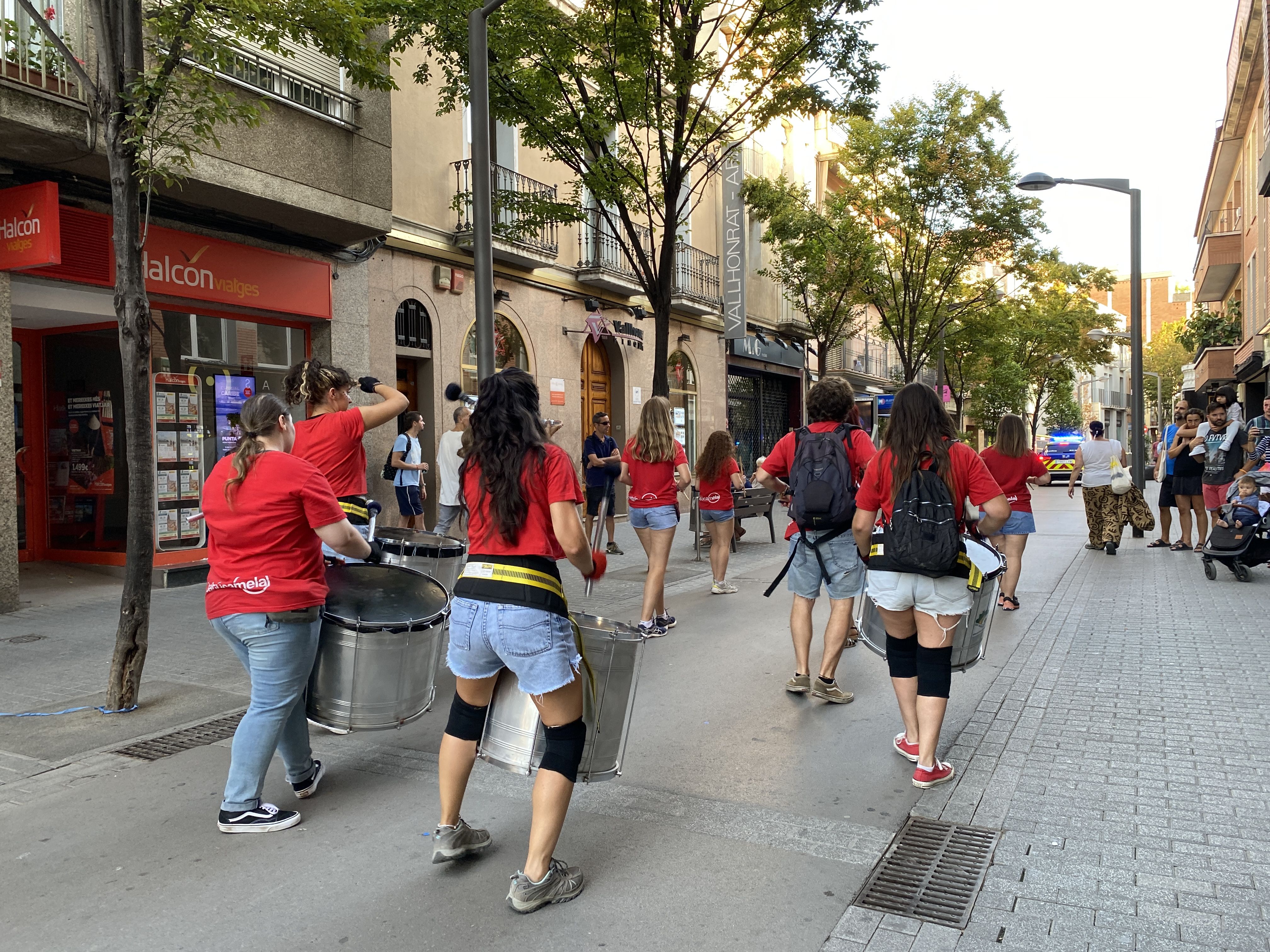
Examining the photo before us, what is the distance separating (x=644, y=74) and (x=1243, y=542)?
8.19 metres

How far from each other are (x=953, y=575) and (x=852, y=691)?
77.7 inches

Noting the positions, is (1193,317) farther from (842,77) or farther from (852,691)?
(852,691)

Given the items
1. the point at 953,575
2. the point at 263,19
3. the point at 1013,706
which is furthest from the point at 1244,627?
the point at 263,19

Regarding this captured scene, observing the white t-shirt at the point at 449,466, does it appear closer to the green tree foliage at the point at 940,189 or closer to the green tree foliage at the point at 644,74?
the green tree foliage at the point at 644,74

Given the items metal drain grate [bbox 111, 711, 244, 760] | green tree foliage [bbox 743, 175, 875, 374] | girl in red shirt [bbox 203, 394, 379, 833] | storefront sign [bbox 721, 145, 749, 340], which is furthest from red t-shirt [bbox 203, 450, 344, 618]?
storefront sign [bbox 721, 145, 749, 340]

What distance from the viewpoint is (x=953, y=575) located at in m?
4.34

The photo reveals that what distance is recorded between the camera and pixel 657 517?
8125 mm

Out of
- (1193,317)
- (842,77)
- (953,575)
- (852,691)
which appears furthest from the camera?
(1193,317)

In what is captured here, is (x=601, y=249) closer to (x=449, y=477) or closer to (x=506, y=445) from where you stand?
(x=449, y=477)

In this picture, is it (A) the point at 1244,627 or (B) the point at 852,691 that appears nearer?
(B) the point at 852,691

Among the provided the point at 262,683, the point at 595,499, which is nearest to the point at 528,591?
the point at 262,683

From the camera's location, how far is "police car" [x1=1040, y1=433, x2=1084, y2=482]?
1323 inches

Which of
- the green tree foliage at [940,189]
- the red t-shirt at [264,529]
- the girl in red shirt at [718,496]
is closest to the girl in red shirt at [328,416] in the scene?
the red t-shirt at [264,529]

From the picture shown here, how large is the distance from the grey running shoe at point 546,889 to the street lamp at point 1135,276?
15944 mm
